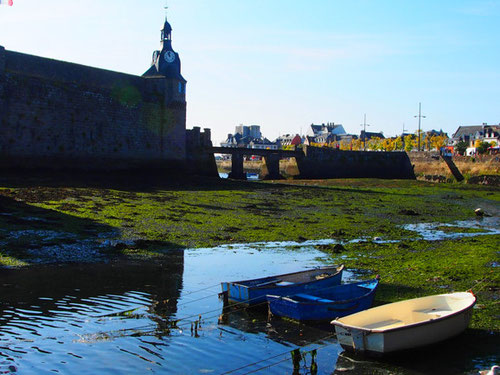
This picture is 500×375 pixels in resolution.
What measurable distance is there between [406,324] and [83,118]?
33219 mm

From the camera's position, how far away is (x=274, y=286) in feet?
34.9

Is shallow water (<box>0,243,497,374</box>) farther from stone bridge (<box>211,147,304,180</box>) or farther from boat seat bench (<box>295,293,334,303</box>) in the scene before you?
stone bridge (<box>211,147,304,180</box>)

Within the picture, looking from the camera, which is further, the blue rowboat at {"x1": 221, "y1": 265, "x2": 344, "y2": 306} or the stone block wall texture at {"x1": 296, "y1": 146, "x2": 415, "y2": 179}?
the stone block wall texture at {"x1": 296, "y1": 146, "x2": 415, "y2": 179}

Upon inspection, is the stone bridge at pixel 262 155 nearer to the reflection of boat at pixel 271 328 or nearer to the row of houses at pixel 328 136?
the reflection of boat at pixel 271 328

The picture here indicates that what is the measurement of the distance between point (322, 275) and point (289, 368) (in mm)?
4222

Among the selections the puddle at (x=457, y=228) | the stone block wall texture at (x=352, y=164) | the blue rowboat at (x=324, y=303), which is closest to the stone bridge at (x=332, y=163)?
the stone block wall texture at (x=352, y=164)

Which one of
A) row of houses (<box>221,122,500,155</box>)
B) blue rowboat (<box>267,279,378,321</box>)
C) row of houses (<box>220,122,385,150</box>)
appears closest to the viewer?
blue rowboat (<box>267,279,378,321</box>)

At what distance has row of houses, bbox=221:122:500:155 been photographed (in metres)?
121

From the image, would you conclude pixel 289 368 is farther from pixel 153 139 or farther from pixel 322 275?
pixel 153 139

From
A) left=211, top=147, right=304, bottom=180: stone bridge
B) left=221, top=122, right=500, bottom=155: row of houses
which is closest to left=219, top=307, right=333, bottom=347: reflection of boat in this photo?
left=211, top=147, right=304, bottom=180: stone bridge

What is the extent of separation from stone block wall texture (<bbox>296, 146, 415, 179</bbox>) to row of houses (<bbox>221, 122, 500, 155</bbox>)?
6195 cm

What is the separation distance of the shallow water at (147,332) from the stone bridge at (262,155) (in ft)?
126

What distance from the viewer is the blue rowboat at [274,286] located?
10500 millimetres

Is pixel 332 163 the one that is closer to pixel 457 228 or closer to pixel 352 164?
pixel 352 164
